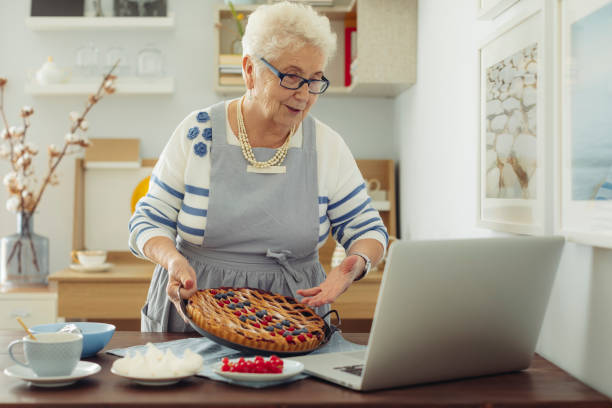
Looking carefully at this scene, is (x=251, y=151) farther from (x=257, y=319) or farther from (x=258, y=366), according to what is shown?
(x=258, y=366)

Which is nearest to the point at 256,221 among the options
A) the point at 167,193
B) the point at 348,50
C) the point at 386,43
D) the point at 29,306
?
the point at 167,193

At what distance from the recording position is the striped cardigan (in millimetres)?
1565

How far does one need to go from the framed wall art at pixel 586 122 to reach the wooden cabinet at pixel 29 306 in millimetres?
2291

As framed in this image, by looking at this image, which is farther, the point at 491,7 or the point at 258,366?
the point at 491,7

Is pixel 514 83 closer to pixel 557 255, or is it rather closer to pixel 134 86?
pixel 557 255

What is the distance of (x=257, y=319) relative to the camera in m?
1.25

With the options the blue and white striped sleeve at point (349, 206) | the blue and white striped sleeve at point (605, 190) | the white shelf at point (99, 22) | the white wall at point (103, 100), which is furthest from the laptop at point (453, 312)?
the white shelf at point (99, 22)

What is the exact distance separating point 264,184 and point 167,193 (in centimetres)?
23

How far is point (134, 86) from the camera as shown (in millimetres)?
3236

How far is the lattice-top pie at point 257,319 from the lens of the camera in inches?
46.3

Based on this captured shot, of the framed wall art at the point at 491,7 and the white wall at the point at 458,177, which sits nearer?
the white wall at the point at 458,177

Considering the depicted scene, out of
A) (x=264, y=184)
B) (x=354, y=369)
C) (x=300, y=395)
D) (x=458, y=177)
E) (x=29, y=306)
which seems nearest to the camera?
(x=300, y=395)

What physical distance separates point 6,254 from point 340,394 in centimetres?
243

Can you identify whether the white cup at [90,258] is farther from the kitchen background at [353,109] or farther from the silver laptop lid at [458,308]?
the silver laptop lid at [458,308]
